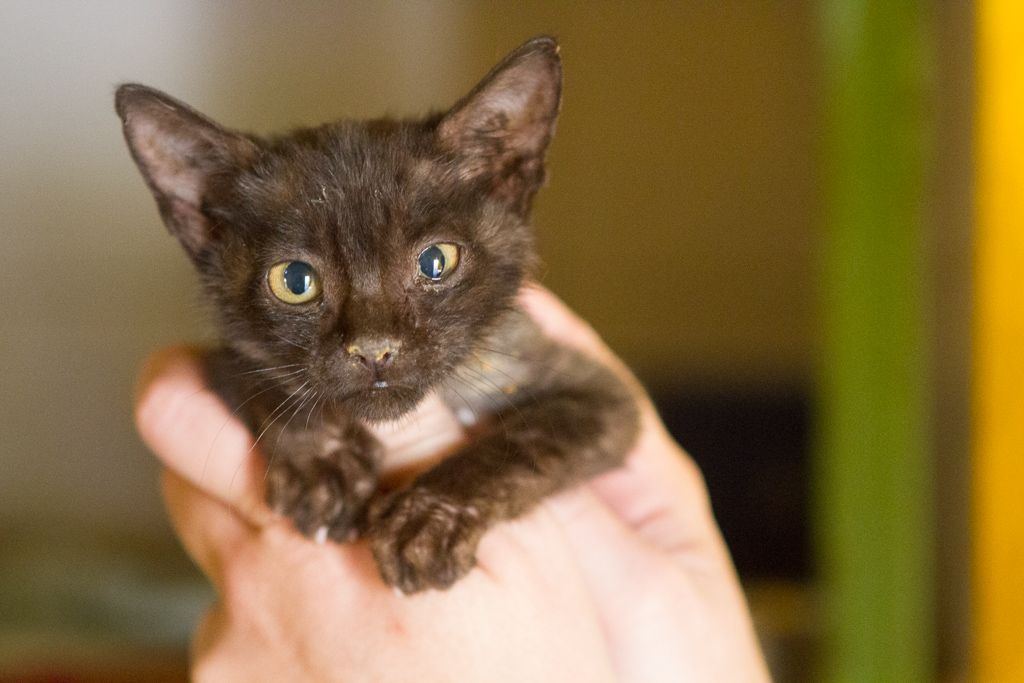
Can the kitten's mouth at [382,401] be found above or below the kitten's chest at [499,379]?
above

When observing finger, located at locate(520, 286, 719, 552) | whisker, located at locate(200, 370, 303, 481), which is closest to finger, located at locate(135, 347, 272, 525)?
whisker, located at locate(200, 370, 303, 481)

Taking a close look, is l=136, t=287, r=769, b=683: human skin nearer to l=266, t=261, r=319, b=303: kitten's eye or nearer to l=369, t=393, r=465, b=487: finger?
l=369, t=393, r=465, b=487: finger

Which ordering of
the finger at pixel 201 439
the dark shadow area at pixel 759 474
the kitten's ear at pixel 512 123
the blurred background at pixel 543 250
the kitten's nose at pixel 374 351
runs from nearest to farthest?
1. the kitten's nose at pixel 374 351
2. the kitten's ear at pixel 512 123
3. the finger at pixel 201 439
4. the blurred background at pixel 543 250
5. the dark shadow area at pixel 759 474

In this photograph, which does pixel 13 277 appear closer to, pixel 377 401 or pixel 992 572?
pixel 377 401

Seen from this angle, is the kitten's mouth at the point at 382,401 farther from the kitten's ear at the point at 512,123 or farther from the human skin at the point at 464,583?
the kitten's ear at the point at 512,123

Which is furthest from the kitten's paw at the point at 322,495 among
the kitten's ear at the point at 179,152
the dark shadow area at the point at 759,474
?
the dark shadow area at the point at 759,474

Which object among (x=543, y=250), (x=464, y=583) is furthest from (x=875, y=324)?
(x=543, y=250)

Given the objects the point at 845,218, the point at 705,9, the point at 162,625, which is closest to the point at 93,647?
the point at 162,625


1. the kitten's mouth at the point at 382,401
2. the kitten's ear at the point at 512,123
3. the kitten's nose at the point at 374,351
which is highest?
the kitten's ear at the point at 512,123
